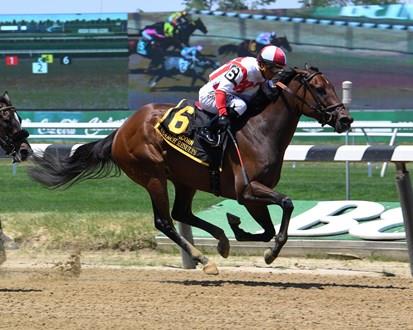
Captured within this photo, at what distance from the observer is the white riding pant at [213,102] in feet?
25.3

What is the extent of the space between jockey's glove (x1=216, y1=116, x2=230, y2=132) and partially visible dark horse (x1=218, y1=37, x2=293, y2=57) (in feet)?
96.6

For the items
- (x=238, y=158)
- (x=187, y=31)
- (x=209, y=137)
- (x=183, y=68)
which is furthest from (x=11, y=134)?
(x=187, y=31)

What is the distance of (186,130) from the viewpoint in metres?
7.84

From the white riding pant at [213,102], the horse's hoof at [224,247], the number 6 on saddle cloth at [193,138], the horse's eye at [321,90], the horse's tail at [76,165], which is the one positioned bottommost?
the horse's hoof at [224,247]

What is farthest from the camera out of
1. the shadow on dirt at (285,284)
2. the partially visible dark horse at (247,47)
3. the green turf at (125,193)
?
the partially visible dark horse at (247,47)

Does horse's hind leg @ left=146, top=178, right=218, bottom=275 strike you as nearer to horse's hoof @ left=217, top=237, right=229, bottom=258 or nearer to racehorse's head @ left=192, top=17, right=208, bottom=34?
horse's hoof @ left=217, top=237, right=229, bottom=258

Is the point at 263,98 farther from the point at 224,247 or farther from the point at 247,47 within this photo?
→ the point at 247,47

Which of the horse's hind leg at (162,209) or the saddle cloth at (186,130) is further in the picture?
the horse's hind leg at (162,209)

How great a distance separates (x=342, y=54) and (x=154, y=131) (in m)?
30.6

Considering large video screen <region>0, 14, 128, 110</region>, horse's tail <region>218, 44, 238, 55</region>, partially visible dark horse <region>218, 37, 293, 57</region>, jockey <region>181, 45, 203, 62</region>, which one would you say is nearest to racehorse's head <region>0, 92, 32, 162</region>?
partially visible dark horse <region>218, 37, 293, 57</region>

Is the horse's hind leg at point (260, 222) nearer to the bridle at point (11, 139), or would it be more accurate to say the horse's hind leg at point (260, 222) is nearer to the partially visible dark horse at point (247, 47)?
the bridle at point (11, 139)

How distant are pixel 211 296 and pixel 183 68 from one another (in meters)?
32.2

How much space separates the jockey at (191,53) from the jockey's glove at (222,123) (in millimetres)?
31091

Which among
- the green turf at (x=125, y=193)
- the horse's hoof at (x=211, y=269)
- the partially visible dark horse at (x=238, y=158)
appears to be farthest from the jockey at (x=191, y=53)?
the horse's hoof at (x=211, y=269)
